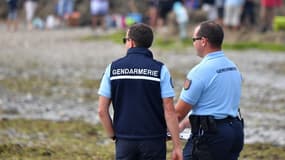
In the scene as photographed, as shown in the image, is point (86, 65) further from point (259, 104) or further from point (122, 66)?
point (122, 66)

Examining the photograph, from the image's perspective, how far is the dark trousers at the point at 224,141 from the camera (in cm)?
759

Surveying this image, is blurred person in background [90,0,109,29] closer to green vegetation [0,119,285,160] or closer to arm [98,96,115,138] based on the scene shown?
green vegetation [0,119,285,160]

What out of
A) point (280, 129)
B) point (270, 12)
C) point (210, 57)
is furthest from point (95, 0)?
point (210, 57)

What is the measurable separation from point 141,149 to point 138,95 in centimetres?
41

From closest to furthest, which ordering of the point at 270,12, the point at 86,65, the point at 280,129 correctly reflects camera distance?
1. the point at 280,129
2. the point at 86,65
3. the point at 270,12

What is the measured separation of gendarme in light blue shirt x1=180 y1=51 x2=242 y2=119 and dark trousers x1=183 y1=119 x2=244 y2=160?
91 millimetres

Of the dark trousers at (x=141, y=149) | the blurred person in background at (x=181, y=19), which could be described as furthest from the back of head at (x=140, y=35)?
the blurred person in background at (x=181, y=19)

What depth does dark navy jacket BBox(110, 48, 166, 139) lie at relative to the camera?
23.7 ft

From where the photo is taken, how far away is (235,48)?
26969mm

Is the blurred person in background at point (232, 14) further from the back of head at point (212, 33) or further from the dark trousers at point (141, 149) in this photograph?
the dark trousers at point (141, 149)

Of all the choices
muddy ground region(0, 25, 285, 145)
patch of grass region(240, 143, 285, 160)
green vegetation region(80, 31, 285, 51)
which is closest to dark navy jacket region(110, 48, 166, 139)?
patch of grass region(240, 143, 285, 160)

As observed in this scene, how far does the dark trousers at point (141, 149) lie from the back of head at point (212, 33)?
932mm

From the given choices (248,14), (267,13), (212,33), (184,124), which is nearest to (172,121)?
(184,124)

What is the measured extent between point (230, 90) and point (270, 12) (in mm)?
22050
